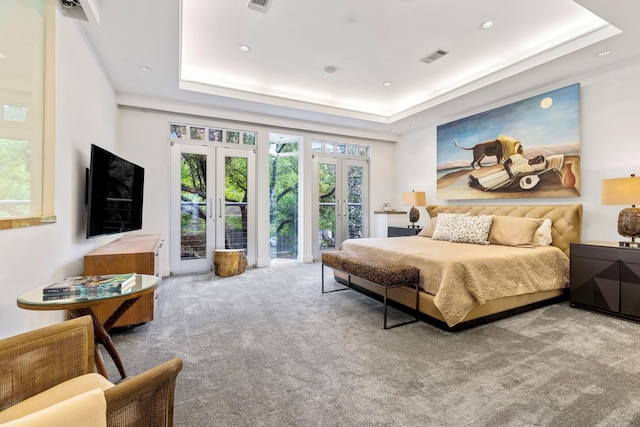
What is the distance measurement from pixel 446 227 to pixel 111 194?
4.25m

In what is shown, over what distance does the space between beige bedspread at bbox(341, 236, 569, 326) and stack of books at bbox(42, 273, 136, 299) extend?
2.38 meters

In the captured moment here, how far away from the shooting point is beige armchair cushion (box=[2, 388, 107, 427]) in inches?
24.6

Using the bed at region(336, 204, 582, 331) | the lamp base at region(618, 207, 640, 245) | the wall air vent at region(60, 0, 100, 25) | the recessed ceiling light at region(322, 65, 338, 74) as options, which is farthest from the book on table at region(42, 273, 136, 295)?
the lamp base at region(618, 207, 640, 245)

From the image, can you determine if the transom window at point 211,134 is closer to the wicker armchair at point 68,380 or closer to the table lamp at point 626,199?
the wicker armchair at point 68,380

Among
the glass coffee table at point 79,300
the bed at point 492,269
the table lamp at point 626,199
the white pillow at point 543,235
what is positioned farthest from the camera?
the white pillow at point 543,235

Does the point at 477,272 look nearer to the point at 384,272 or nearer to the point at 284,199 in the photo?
the point at 384,272

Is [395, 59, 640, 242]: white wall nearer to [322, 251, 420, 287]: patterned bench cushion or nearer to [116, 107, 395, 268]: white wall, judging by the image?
[322, 251, 420, 287]: patterned bench cushion

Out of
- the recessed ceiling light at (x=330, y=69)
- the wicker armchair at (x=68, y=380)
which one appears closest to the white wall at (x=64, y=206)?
the wicker armchair at (x=68, y=380)

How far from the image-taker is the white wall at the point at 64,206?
1.65 m

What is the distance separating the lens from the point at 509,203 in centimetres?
453

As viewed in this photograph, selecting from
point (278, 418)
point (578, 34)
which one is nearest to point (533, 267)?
point (578, 34)

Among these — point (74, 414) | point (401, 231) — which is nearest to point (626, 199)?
point (401, 231)

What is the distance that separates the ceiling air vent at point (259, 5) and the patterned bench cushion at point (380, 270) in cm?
269

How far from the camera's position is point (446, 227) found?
4.44 metres
